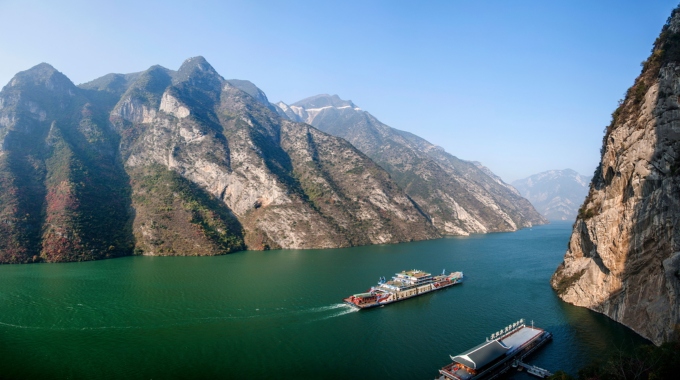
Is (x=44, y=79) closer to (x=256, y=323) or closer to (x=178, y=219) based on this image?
(x=178, y=219)

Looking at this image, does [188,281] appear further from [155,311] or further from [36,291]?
[36,291]

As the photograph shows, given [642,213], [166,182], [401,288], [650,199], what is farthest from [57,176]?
[650,199]

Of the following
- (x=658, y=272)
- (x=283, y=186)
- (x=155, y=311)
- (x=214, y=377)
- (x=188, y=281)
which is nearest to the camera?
(x=214, y=377)

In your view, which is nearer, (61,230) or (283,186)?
(61,230)

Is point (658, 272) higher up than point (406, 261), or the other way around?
point (658, 272)

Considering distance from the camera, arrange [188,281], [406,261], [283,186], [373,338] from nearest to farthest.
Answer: [373,338] < [188,281] < [406,261] < [283,186]

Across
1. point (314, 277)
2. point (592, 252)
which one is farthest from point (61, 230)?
point (592, 252)

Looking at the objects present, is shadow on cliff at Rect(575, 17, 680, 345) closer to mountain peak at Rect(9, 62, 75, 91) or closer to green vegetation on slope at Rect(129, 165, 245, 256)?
green vegetation on slope at Rect(129, 165, 245, 256)
